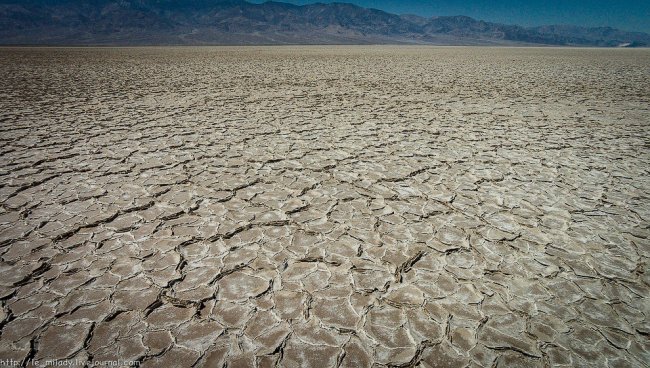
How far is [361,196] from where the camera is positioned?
94.9 inches

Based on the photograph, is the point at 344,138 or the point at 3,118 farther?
the point at 3,118

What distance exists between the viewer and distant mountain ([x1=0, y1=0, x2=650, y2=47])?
8725 centimetres

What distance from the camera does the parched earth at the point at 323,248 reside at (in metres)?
1.23

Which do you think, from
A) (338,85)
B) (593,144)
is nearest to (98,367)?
(593,144)

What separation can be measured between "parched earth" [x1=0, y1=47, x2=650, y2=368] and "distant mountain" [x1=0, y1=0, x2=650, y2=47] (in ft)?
278

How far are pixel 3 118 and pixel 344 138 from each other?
485 centimetres

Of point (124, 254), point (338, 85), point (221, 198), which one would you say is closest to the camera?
point (124, 254)

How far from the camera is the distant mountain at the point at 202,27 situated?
87250mm

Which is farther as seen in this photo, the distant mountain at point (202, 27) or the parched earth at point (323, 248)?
the distant mountain at point (202, 27)

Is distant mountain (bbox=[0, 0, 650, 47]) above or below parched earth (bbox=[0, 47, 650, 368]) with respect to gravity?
above

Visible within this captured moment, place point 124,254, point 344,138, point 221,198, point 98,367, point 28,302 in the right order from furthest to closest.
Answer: point 344,138 < point 221,198 < point 124,254 < point 28,302 < point 98,367

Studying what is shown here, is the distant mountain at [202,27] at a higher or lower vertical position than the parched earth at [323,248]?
higher

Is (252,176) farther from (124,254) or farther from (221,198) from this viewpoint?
(124,254)

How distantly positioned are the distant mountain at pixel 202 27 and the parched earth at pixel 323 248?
84880 millimetres
